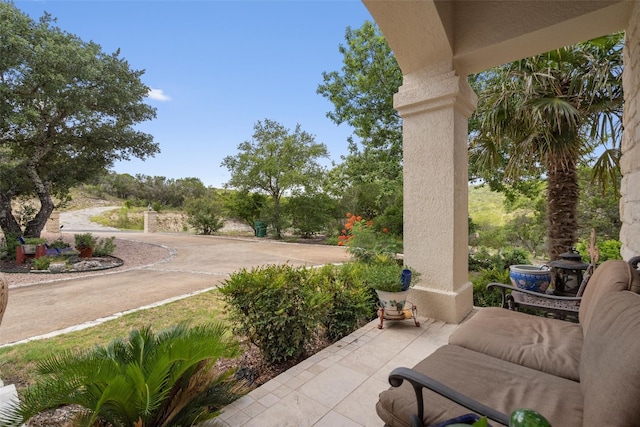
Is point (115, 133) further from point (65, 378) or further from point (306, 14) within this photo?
point (65, 378)

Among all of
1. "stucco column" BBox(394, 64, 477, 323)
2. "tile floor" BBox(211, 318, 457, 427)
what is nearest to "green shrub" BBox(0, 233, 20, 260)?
"tile floor" BBox(211, 318, 457, 427)

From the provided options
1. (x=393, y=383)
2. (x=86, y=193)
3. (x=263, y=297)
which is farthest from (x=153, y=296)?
(x=86, y=193)

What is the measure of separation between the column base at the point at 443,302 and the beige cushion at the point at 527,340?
0.92 m

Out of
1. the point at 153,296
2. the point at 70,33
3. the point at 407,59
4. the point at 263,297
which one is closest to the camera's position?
the point at 263,297

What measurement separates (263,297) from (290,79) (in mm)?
9408

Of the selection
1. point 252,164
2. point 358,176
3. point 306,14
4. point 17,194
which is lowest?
point 17,194

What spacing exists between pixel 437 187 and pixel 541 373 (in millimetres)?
1979

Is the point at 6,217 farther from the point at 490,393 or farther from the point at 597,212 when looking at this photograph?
the point at 597,212

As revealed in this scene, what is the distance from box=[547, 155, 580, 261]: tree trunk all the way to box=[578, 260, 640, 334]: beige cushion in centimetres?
293

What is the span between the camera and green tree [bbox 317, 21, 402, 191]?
25.0 ft

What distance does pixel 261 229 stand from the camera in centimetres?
1447

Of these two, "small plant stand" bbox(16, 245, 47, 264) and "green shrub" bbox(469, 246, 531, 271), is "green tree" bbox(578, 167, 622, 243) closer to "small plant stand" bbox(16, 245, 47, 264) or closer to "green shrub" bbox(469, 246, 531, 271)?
"green shrub" bbox(469, 246, 531, 271)

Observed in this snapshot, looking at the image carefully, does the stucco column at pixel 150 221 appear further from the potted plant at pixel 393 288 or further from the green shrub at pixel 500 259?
the potted plant at pixel 393 288

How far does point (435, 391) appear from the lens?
3.34 ft
